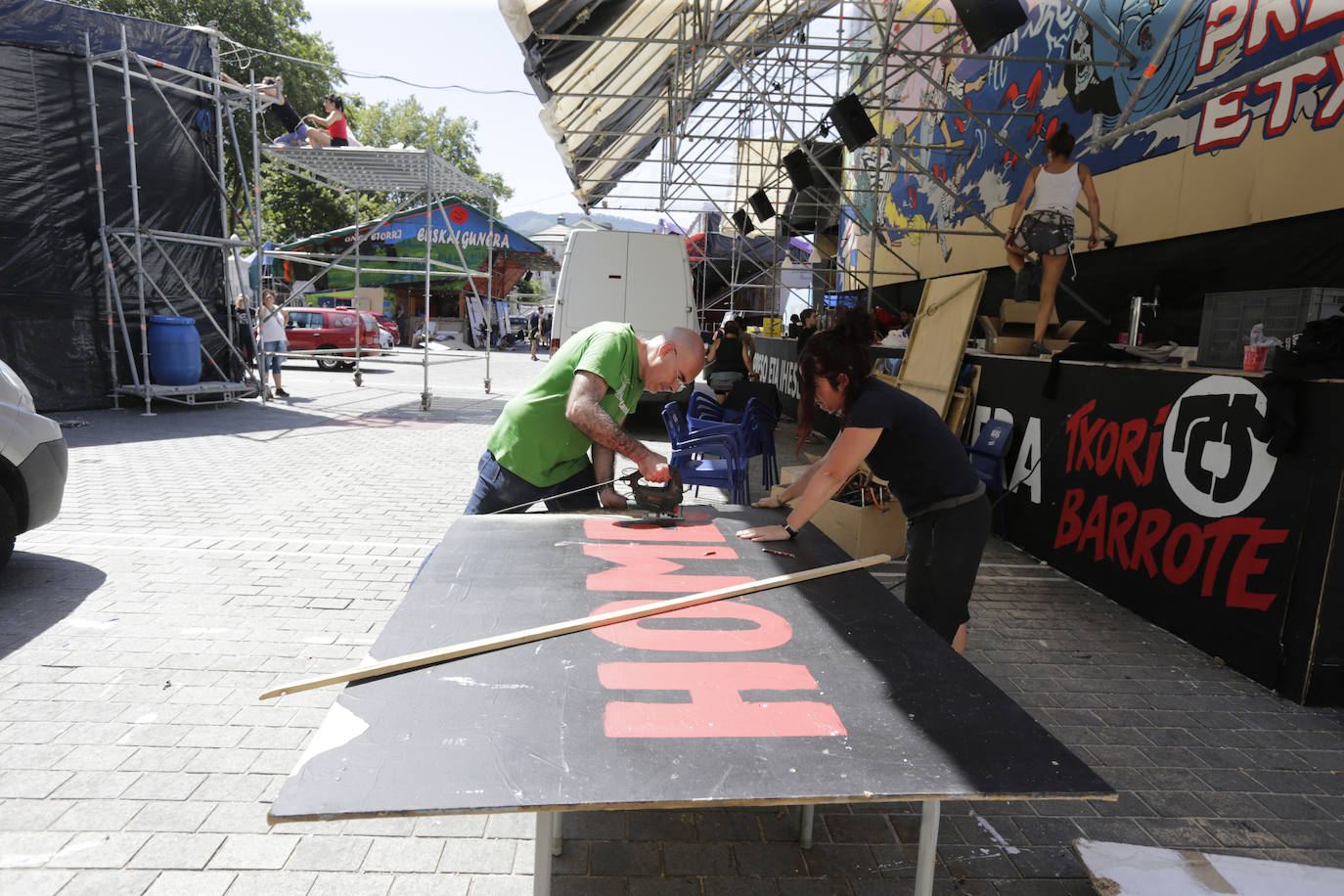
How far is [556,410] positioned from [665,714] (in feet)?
6.62

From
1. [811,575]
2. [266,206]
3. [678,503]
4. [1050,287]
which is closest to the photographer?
[811,575]

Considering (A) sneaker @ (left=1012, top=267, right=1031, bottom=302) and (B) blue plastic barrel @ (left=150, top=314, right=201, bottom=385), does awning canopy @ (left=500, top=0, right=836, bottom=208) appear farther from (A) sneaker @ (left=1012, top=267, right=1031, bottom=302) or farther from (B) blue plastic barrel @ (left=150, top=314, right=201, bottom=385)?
(B) blue plastic barrel @ (left=150, top=314, right=201, bottom=385)

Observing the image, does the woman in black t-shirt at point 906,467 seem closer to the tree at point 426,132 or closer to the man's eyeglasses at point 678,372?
the man's eyeglasses at point 678,372

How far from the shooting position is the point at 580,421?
11.5 ft

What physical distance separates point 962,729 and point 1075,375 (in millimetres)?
4632

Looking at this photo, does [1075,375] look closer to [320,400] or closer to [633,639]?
[633,639]

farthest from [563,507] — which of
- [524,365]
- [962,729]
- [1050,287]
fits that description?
[524,365]

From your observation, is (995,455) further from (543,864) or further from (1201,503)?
(543,864)

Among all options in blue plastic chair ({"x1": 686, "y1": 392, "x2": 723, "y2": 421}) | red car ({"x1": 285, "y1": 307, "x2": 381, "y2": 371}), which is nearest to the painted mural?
blue plastic chair ({"x1": 686, "y1": 392, "x2": 723, "y2": 421})

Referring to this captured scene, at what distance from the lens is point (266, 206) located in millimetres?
34438

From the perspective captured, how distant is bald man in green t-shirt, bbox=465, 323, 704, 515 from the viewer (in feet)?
11.6

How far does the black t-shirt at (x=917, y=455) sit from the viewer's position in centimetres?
322

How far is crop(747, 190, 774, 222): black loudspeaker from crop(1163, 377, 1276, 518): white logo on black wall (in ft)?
40.5

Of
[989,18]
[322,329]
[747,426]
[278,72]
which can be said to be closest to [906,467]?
[747,426]
